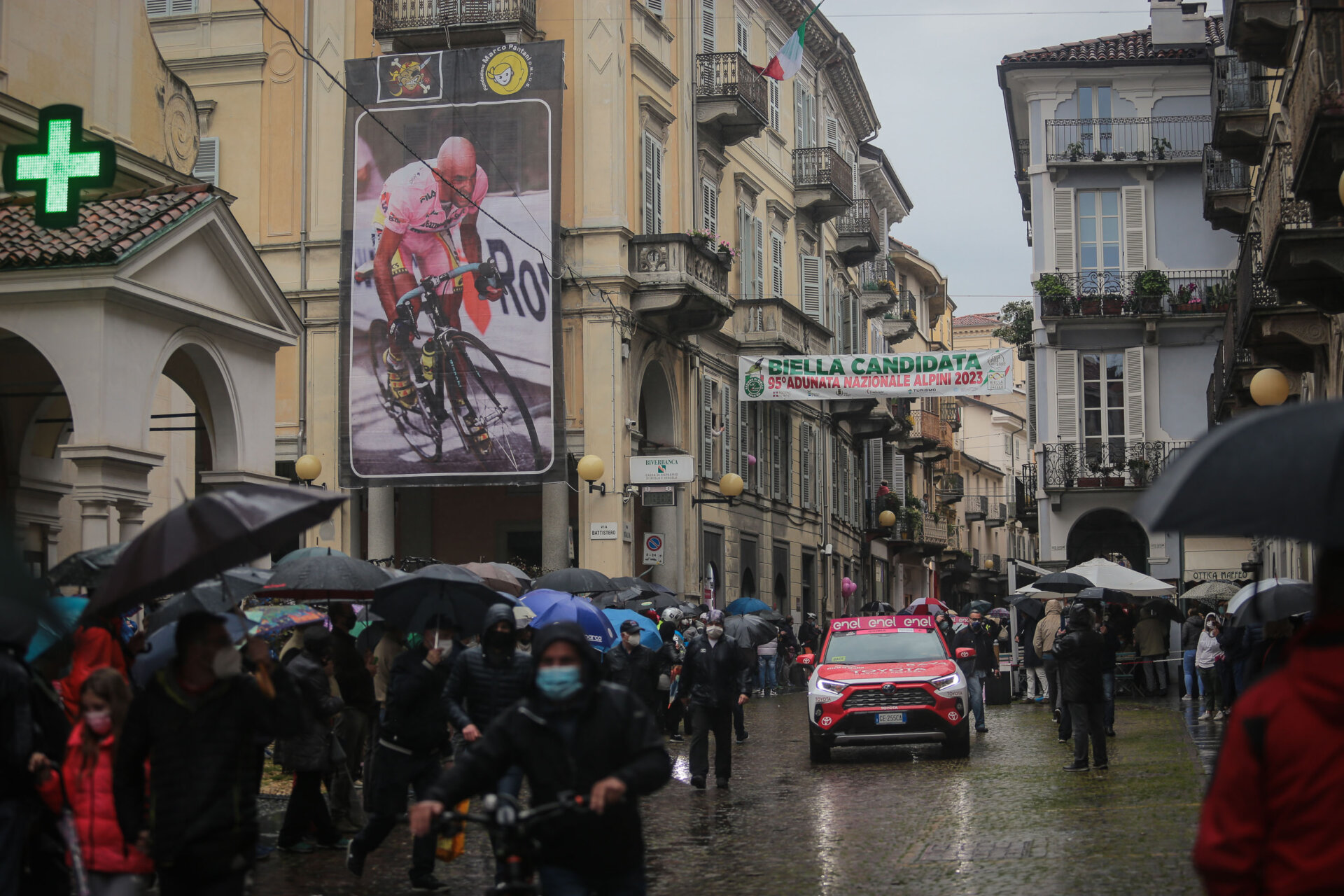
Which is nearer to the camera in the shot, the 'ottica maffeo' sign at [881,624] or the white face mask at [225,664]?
the white face mask at [225,664]

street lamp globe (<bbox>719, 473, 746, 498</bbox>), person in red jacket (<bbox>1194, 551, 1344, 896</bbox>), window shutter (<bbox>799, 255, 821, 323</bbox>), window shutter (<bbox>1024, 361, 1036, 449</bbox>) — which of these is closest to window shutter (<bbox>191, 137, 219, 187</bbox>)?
street lamp globe (<bbox>719, 473, 746, 498</bbox>)

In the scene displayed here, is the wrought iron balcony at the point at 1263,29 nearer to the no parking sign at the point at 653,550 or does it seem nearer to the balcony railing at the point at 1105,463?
the no parking sign at the point at 653,550

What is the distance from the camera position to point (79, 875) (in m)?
7.32

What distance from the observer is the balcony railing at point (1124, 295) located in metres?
42.8

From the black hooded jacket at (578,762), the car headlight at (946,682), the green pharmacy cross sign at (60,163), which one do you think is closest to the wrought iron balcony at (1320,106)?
the car headlight at (946,682)

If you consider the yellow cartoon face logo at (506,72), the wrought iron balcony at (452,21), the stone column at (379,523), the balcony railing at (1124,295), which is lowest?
the stone column at (379,523)

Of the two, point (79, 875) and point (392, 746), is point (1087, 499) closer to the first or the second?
point (392, 746)

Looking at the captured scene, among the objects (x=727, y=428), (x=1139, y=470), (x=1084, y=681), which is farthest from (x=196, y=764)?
(x=1139, y=470)

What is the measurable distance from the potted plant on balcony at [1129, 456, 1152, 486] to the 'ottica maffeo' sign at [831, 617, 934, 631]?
2241 centimetres

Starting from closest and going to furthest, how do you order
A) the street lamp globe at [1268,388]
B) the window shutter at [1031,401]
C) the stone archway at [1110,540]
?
the street lamp globe at [1268,388] < the stone archway at [1110,540] < the window shutter at [1031,401]

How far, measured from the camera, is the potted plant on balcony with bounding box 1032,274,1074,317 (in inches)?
1687

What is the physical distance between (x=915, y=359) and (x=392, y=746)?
946 inches

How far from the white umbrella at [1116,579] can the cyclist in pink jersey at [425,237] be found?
11231mm

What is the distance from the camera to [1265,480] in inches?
181
